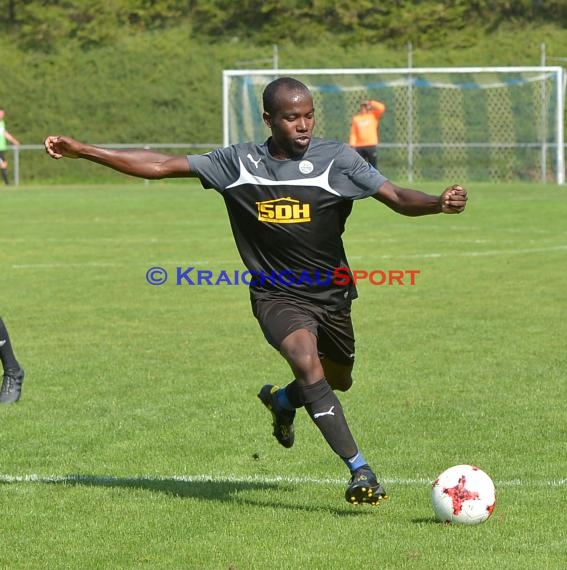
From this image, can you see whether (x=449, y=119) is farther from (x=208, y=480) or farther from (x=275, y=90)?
(x=275, y=90)

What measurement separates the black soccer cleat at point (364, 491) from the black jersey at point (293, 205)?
0.97 m

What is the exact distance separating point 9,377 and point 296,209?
322 centimetres

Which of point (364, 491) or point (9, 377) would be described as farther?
point (9, 377)

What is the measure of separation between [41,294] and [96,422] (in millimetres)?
6700

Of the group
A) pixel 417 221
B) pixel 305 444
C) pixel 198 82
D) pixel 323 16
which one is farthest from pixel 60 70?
pixel 305 444

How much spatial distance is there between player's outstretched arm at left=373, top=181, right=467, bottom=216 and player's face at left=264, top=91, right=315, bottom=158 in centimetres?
44

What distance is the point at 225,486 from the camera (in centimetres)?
642

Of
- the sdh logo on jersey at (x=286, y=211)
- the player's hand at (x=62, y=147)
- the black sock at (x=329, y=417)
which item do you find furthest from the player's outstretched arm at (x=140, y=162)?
the black sock at (x=329, y=417)

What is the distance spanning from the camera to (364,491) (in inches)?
223

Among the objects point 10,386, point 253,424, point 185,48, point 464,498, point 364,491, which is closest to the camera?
point 464,498

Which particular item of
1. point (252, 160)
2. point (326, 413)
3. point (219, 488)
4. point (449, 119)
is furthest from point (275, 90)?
point (449, 119)

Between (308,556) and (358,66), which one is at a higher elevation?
(358,66)

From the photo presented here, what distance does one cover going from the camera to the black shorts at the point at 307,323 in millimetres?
6086

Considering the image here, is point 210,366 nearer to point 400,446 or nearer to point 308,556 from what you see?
point 400,446
